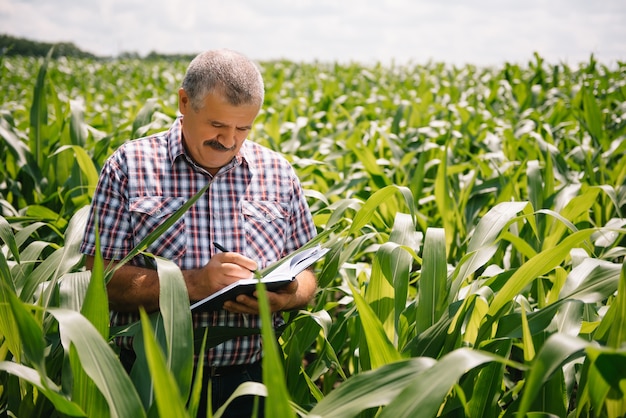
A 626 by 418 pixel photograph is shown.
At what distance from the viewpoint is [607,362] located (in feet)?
3.10

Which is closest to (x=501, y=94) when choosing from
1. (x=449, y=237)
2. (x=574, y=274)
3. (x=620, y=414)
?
(x=449, y=237)

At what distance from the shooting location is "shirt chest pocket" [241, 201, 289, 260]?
1606 millimetres

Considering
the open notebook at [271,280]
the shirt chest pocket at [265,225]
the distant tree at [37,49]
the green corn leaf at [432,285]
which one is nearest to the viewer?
the open notebook at [271,280]

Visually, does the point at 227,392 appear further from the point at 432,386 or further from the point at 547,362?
the point at 547,362

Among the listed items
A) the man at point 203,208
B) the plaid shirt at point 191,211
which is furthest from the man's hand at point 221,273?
the plaid shirt at point 191,211

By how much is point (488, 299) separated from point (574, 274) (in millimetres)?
238

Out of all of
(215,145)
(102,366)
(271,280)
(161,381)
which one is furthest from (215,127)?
(161,381)

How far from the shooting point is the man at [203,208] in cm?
145

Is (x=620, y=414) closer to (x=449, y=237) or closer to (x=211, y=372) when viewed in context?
(x=211, y=372)

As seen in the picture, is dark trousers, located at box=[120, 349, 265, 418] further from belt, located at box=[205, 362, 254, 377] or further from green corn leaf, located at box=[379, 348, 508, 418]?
green corn leaf, located at box=[379, 348, 508, 418]

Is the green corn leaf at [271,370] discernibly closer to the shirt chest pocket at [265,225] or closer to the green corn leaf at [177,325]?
the green corn leaf at [177,325]

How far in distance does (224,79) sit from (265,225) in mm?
428

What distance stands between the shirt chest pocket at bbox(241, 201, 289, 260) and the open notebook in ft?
0.48

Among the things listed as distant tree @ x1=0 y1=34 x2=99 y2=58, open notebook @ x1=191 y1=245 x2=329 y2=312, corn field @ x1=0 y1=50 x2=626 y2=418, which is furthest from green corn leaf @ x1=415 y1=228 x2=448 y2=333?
distant tree @ x1=0 y1=34 x2=99 y2=58
